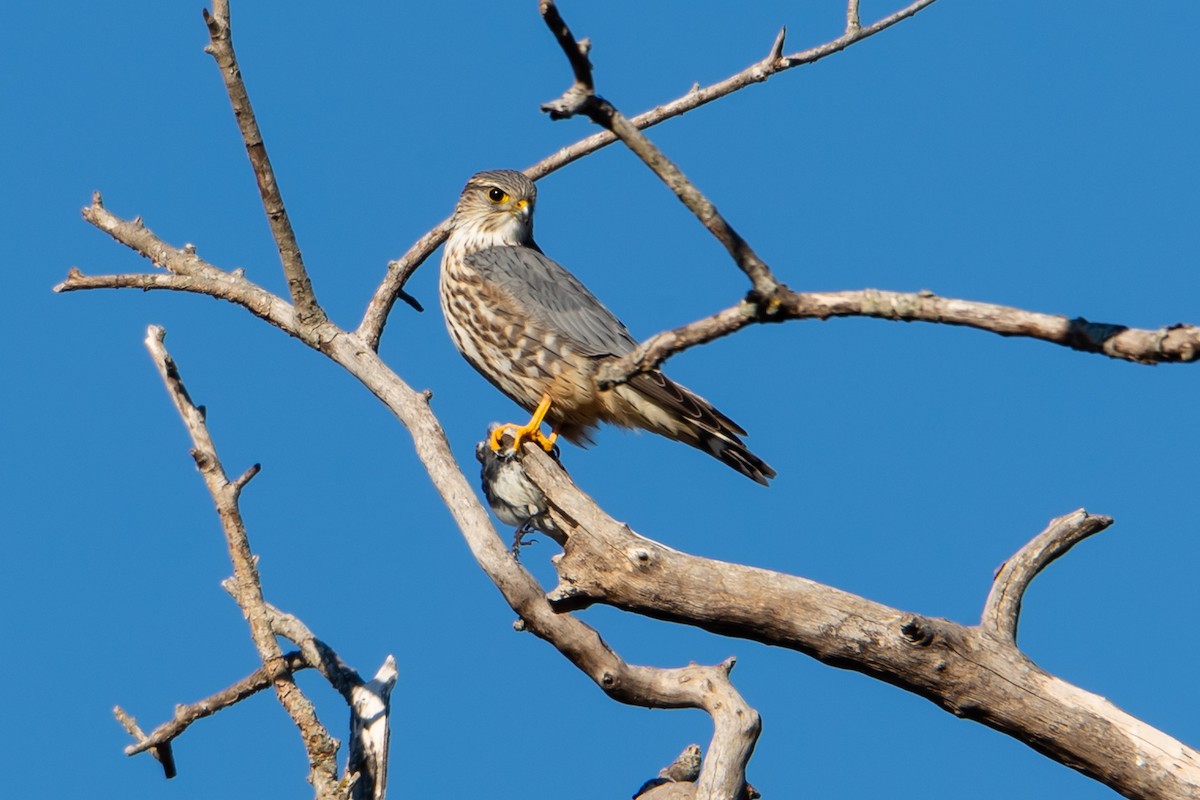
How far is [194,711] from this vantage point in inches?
170

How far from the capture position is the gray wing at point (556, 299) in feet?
18.6

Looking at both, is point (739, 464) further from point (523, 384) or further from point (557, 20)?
point (557, 20)

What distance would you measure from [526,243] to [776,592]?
2906 mm

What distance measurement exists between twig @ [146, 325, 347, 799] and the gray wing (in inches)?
69.2

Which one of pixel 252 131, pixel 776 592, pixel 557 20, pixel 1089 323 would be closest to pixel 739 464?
pixel 776 592

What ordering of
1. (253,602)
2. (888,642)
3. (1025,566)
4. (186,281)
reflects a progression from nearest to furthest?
(888,642), (253,602), (1025,566), (186,281)

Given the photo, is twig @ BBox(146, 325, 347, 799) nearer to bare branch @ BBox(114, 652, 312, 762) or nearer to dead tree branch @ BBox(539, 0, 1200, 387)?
bare branch @ BBox(114, 652, 312, 762)

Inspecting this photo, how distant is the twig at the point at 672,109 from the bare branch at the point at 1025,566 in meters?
1.95

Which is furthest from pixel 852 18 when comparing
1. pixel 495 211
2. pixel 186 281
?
pixel 186 281

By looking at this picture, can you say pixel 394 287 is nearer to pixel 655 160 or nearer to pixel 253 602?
pixel 253 602

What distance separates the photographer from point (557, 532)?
4.74 metres

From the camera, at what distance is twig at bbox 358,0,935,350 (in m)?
5.05

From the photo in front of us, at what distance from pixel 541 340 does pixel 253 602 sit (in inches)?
76.9

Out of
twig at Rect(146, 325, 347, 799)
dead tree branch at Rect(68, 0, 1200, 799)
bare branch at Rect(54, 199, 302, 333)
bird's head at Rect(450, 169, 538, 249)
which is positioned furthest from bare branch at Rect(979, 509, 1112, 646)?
bird's head at Rect(450, 169, 538, 249)
